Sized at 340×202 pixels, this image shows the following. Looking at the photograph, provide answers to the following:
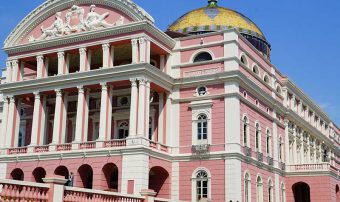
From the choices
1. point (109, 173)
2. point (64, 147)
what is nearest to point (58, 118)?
point (64, 147)

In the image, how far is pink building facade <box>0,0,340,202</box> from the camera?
3152 cm

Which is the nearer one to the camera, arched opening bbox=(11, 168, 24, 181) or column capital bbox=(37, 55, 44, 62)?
arched opening bbox=(11, 168, 24, 181)

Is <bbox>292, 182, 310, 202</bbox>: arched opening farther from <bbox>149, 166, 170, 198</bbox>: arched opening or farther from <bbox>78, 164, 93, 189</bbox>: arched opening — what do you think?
<bbox>78, 164, 93, 189</bbox>: arched opening

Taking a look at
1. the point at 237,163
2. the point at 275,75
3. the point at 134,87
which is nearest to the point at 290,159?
the point at 275,75

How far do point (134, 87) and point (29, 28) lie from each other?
1081cm

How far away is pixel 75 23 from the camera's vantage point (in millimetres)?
35281

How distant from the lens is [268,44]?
4903 cm

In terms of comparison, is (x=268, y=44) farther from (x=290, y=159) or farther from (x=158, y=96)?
(x=158, y=96)

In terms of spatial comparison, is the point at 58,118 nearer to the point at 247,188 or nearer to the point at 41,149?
the point at 41,149

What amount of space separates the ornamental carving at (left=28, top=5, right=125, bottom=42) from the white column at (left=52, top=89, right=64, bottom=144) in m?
4.38

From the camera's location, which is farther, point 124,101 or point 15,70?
point 15,70

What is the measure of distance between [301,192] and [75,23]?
23.3 m

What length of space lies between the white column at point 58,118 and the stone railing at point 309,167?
1898 centimetres

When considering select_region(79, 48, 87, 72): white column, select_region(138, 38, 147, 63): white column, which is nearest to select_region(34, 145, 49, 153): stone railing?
select_region(79, 48, 87, 72): white column
